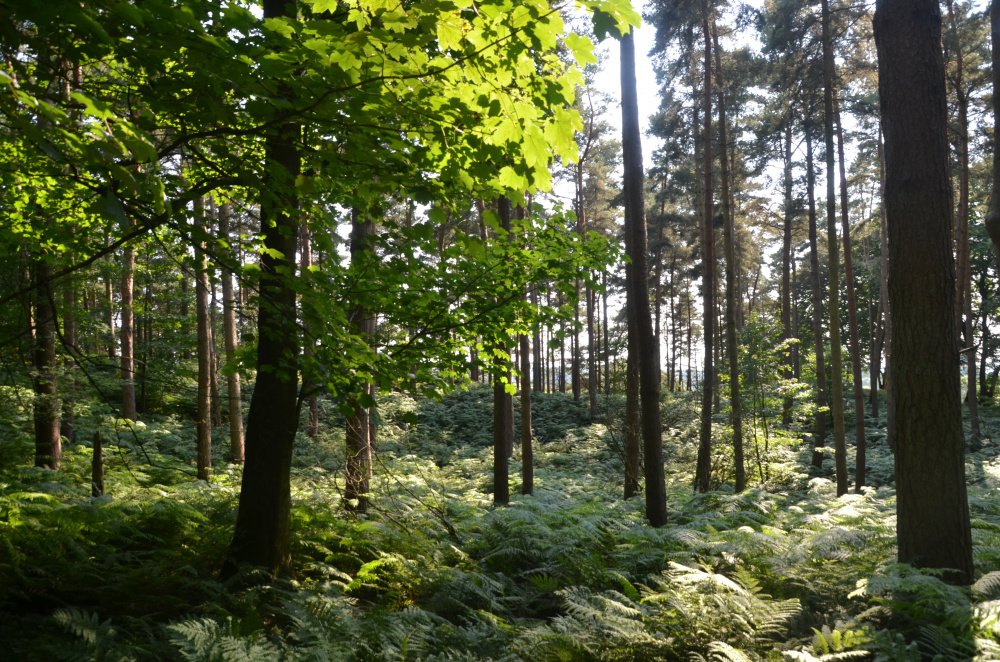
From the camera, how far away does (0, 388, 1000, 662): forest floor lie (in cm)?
351

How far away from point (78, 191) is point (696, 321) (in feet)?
155

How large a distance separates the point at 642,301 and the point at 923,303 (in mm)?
3983

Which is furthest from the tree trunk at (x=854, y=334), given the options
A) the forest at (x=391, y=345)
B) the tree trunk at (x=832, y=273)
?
the forest at (x=391, y=345)

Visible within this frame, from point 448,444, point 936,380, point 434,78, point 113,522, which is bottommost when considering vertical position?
point 448,444

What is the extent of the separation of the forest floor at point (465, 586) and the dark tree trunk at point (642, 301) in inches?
26.4

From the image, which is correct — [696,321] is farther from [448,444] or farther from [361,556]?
[361,556]

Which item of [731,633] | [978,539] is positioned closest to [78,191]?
[731,633]

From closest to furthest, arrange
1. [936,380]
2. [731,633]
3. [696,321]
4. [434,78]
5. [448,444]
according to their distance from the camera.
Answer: [434,78], [731,633], [936,380], [448,444], [696,321]

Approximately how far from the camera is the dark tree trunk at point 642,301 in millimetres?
8047

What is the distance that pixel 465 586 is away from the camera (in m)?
5.18

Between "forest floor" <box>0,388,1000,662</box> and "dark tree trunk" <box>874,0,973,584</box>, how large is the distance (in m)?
0.42

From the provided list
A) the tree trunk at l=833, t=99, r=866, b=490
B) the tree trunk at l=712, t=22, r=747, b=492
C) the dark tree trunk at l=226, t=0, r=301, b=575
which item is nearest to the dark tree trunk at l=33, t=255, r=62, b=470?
the dark tree trunk at l=226, t=0, r=301, b=575

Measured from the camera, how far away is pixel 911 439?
14.6 feet

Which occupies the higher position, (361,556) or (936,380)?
(936,380)
